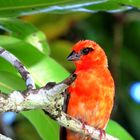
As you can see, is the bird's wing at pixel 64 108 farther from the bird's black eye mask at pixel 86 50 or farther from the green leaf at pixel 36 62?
the bird's black eye mask at pixel 86 50

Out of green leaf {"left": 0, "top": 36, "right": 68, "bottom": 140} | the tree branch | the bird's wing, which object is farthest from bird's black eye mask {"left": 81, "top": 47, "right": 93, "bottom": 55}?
the tree branch

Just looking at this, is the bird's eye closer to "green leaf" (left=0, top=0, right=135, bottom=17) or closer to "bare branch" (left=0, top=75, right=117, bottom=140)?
"green leaf" (left=0, top=0, right=135, bottom=17)

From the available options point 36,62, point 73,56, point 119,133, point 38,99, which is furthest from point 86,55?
point 38,99

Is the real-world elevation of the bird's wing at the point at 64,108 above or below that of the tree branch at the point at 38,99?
below

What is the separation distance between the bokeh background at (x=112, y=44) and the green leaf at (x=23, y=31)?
132 centimetres

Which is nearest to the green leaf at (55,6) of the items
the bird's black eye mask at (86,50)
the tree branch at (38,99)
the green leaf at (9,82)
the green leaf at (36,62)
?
the green leaf at (36,62)

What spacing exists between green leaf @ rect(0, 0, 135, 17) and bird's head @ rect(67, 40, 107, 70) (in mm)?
454

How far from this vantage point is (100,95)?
3.65m

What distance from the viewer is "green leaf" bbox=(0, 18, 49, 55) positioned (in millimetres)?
3676

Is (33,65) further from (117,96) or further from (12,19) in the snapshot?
(117,96)

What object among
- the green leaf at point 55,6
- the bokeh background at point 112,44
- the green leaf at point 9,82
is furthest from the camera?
the bokeh background at point 112,44

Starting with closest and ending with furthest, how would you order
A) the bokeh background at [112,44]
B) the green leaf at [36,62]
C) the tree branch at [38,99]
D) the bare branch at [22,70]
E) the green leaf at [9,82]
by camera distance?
1. the tree branch at [38,99]
2. the bare branch at [22,70]
3. the green leaf at [9,82]
4. the green leaf at [36,62]
5. the bokeh background at [112,44]

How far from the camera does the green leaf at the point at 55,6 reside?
3.31 meters

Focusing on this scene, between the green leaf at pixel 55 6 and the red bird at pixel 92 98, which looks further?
the red bird at pixel 92 98
